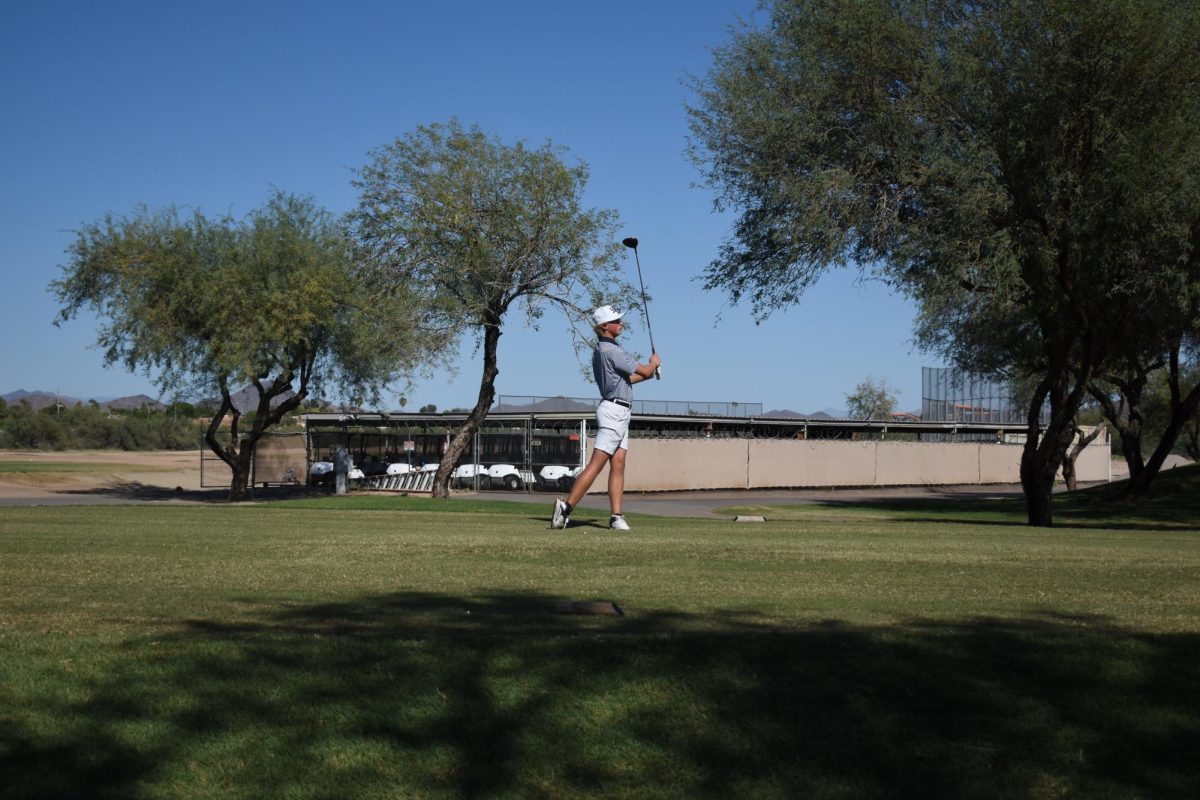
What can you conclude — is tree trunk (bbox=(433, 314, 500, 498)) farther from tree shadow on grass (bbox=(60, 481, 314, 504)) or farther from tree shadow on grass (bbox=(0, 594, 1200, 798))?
tree shadow on grass (bbox=(0, 594, 1200, 798))

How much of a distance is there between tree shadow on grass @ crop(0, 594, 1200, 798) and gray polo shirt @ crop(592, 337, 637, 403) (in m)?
6.38

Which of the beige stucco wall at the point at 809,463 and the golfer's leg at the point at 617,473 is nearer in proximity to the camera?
the golfer's leg at the point at 617,473

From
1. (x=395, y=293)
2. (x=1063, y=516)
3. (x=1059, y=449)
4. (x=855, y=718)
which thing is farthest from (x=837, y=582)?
(x=1063, y=516)

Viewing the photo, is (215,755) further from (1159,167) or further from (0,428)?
(0,428)

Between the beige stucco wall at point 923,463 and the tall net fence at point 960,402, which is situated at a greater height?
the tall net fence at point 960,402

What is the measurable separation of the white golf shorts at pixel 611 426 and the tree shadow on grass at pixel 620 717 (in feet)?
21.0

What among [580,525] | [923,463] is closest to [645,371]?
[580,525]

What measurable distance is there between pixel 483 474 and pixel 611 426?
3441 cm

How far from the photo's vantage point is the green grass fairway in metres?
3.88

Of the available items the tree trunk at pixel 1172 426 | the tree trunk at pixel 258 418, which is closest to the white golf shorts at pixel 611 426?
the tree trunk at pixel 258 418

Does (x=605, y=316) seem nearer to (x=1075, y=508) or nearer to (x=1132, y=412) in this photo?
(x=1075, y=508)

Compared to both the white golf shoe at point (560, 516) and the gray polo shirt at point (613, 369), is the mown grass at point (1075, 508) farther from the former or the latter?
the gray polo shirt at point (613, 369)

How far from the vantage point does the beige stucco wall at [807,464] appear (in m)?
48.5

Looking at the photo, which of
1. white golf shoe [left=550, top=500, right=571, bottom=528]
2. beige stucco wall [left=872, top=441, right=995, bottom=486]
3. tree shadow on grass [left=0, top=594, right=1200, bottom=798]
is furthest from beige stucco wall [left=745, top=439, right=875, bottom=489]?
tree shadow on grass [left=0, top=594, right=1200, bottom=798]
